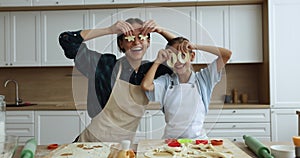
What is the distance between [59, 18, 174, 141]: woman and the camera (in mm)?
1433

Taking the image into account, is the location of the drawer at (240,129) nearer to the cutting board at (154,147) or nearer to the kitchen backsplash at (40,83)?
the kitchen backsplash at (40,83)

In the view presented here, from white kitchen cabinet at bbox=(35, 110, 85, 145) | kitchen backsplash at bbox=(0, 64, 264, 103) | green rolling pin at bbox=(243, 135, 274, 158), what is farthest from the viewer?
kitchen backsplash at bbox=(0, 64, 264, 103)

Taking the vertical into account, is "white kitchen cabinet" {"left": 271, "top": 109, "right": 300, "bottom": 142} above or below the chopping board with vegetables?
below

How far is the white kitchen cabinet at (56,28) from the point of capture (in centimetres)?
352

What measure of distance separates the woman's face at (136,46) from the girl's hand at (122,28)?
0.02 metres

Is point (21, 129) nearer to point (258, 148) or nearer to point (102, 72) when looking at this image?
point (102, 72)

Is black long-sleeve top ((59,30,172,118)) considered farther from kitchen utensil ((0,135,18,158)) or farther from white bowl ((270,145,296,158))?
white bowl ((270,145,296,158))

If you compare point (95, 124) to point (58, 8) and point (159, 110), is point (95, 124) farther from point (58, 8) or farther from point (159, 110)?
point (58, 8)

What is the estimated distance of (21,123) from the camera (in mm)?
3371

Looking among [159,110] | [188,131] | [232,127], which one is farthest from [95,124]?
[232,127]

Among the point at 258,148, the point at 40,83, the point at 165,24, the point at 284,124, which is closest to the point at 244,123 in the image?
the point at 284,124

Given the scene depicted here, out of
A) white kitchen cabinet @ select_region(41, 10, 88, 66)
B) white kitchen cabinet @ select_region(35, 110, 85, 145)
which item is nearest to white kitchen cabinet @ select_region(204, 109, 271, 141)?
white kitchen cabinet @ select_region(35, 110, 85, 145)

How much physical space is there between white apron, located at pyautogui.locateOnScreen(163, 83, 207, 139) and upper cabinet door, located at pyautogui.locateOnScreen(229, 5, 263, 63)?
2.07 meters

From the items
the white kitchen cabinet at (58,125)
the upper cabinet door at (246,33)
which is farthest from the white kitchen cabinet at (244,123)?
the white kitchen cabinet at (58,125)
